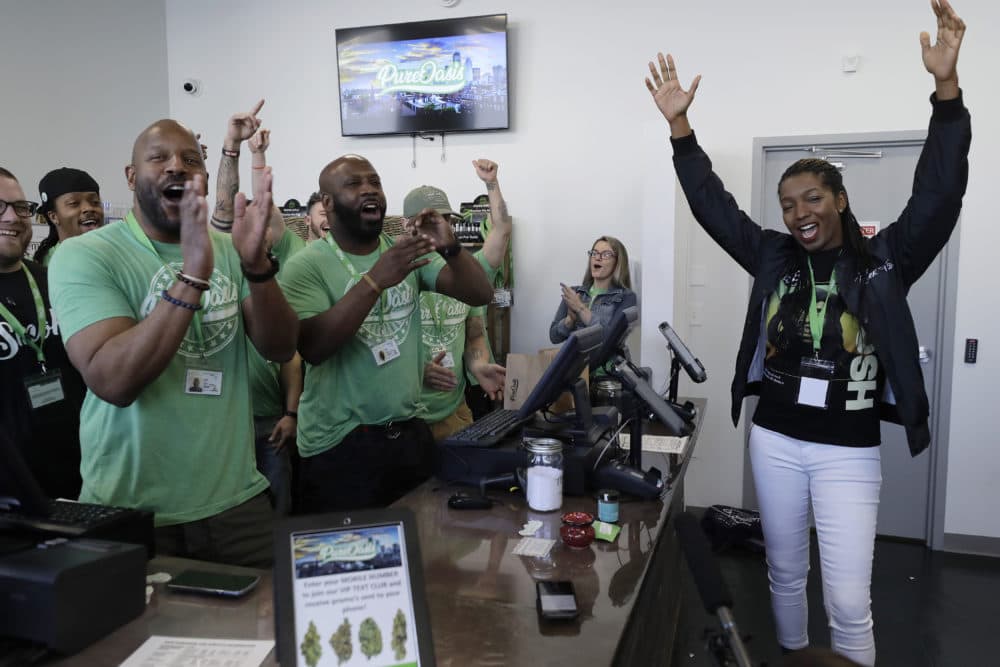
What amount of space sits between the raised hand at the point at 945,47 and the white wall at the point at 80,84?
4539 millimetres

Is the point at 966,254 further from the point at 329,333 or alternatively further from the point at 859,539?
the point at 329,333

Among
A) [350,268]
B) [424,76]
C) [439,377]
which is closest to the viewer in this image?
[350,268]

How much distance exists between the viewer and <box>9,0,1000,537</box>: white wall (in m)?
3.94

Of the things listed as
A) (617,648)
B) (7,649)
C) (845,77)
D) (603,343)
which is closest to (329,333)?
(603,343)

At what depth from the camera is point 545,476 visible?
1.67 meters

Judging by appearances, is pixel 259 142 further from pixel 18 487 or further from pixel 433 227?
pixel 18 487

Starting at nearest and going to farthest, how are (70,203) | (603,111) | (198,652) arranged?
(198,652) < (70,203) < (603,111)

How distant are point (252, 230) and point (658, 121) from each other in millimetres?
3319

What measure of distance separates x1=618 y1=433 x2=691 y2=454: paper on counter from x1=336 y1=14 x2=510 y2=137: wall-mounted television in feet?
9.35

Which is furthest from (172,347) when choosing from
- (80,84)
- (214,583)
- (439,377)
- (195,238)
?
(80,84)

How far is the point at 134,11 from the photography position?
5023mm

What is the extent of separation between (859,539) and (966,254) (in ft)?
8.81

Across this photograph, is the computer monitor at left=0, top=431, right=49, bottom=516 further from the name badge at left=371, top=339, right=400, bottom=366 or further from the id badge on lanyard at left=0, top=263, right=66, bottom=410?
the id badge on lanyard at left=0, top=263, right=66, bottom=410

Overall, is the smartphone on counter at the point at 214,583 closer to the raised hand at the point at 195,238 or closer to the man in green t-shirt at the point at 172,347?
the man in green t-shirt at the point at 172,347
